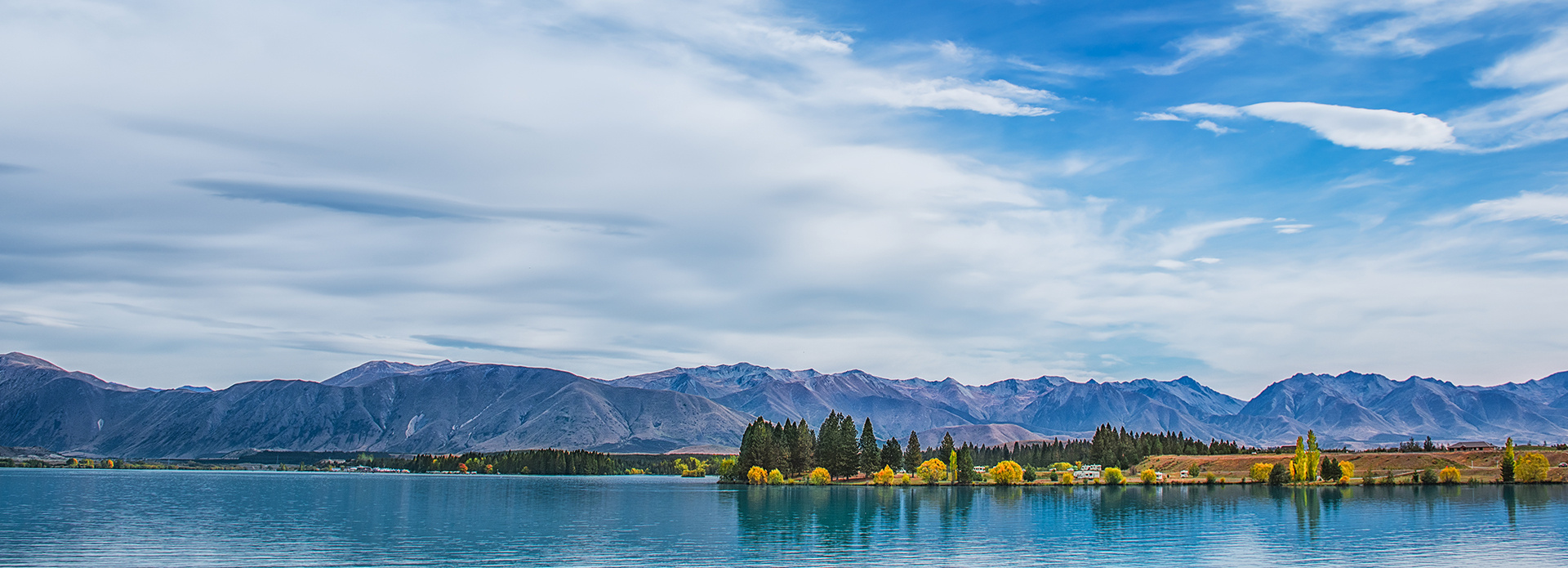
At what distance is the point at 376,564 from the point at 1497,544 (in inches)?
3647

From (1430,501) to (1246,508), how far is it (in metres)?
30.8

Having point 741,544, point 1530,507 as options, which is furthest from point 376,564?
point 1530,507

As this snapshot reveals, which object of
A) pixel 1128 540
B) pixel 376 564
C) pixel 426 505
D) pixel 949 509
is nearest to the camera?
pixel 376 564

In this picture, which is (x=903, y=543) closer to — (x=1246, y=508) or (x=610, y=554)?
(x=610, y=554)

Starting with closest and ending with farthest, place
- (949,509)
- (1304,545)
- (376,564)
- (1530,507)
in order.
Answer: (376,564), (1304,545), (1530,507), (949,509)

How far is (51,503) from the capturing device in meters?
145

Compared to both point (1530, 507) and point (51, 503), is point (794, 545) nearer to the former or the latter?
point (1530, 507)

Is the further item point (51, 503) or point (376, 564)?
point (51, 503)

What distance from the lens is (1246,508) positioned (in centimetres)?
13650

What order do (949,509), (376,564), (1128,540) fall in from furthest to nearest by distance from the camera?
(949,509), (1128,540), (376,564)

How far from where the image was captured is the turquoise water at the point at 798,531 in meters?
79.4

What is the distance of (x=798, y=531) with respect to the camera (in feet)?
344

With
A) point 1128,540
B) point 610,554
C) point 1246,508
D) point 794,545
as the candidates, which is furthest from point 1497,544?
point 610,554

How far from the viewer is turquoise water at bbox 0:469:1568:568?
79.4 m
